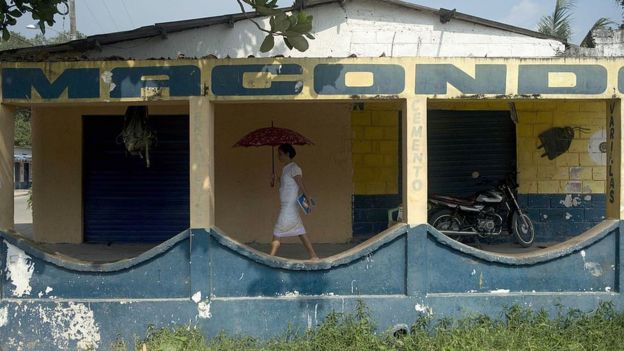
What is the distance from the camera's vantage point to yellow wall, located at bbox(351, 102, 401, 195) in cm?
848

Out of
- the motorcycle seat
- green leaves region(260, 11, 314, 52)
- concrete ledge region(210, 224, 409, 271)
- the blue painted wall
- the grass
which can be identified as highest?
green leaves region(260, 11, 314, 52)

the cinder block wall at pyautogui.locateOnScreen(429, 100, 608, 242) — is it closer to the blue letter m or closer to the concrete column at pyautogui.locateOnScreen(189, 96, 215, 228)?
the concrete column at pyautogui.locateOnScreen(189, 96, 215, 228)

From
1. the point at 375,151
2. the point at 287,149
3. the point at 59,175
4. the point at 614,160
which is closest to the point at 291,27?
the point at 287,149

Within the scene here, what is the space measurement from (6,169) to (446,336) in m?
4.28

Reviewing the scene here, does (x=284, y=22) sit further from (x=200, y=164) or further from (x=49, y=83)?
(x=49, y=83)

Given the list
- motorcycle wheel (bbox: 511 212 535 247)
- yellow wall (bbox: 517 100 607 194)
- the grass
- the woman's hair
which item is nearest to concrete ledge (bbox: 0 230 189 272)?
the grass

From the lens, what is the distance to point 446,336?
4.98 m

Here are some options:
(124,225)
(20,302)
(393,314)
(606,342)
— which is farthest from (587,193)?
(20,302)

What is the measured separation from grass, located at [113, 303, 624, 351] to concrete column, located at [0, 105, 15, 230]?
1.60m

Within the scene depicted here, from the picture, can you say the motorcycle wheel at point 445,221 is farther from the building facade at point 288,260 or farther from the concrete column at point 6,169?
the concrete column at point 6,169

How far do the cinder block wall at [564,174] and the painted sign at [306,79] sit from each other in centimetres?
323

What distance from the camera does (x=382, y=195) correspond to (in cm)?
850

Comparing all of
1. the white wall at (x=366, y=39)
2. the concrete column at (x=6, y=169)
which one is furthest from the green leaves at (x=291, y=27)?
the white wall at (x=366, y=39)

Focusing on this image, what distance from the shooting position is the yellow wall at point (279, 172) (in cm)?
838
